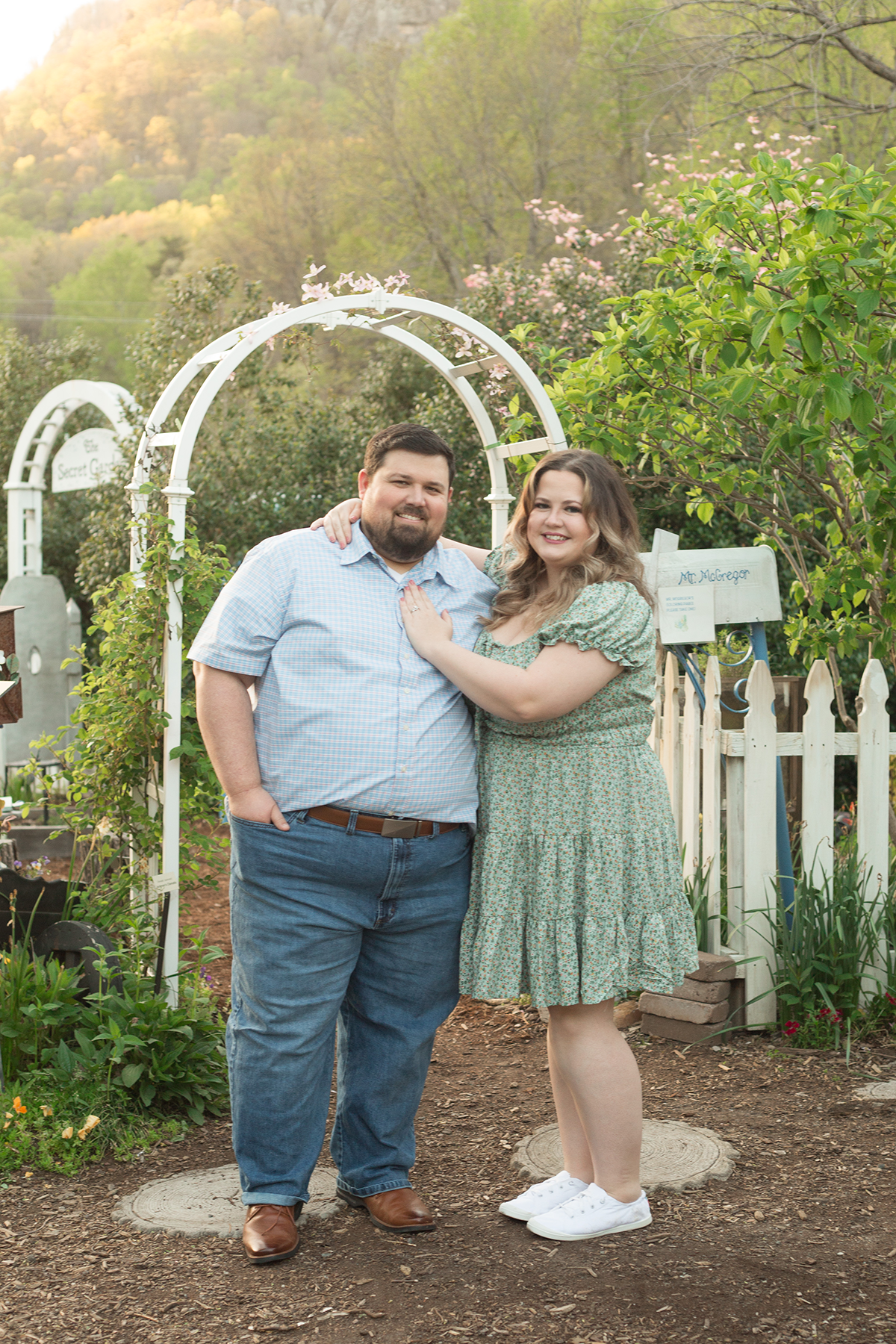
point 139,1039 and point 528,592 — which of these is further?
point 139,1039

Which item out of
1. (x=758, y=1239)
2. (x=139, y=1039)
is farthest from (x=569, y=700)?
(x=139, y=1039)

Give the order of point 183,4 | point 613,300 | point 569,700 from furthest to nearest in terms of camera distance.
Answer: point 183,4 < point 613,300 < point 569,700

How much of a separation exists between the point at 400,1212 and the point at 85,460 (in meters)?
6.10

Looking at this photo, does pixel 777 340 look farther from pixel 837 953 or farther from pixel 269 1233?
pixel 269 1233

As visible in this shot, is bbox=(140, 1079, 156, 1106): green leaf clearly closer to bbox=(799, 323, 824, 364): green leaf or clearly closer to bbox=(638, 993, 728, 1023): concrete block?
bbox=(638, 993, 728, 1023): concrete block

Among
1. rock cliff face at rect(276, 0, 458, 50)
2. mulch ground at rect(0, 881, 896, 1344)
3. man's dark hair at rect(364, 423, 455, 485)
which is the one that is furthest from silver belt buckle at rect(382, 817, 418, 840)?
rock cliff face at rect(276, 0, 458, 50)

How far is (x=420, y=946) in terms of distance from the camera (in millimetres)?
2477

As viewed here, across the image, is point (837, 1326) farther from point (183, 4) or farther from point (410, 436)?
point (183, 4)

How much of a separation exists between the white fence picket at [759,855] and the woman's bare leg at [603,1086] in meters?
1.29

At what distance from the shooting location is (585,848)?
92.7 inches

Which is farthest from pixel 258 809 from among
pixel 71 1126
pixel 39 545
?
pixel 39 545

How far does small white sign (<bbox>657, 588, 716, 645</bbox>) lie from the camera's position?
371 cm

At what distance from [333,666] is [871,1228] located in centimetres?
167

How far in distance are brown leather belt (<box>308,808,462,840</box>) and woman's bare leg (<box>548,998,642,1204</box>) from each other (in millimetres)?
493
